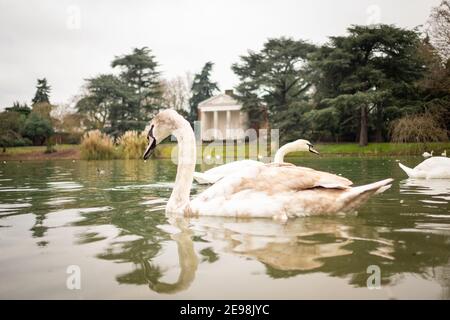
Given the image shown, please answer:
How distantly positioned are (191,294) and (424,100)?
3893 cm

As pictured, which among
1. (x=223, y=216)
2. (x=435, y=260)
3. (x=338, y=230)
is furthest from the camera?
(x=223, y=216)

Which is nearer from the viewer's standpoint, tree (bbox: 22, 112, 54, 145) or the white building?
tree (bbox: 22, 112, 54, 145)

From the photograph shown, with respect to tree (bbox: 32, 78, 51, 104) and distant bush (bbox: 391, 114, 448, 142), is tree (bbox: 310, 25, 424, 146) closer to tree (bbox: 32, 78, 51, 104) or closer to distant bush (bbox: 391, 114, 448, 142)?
distant bush (bbox: 391, 114, 448, 142)

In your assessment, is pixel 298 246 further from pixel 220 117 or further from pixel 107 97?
pixel 220 117

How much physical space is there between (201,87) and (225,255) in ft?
247

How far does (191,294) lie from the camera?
2.47 metres

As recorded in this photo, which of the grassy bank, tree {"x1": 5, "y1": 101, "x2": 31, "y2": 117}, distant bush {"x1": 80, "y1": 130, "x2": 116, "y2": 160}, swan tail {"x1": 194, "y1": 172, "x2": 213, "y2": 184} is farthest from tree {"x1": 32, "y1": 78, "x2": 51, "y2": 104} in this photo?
swan tail {"x1": 194, "y1": 172, "x2": 213, "y2": 184}

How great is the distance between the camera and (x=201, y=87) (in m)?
77.1

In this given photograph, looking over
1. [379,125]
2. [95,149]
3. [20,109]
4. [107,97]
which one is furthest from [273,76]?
[20,109]

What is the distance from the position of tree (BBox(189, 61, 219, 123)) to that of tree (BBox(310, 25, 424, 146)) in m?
37.6

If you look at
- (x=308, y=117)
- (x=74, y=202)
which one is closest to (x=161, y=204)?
(x=74, y=202)

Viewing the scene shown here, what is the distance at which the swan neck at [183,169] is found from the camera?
533 cm

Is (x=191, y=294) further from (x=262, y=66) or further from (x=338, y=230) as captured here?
(x=262, y=66)

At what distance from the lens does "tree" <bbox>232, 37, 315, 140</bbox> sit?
162 feet
